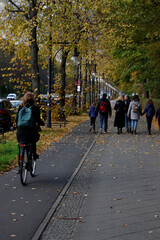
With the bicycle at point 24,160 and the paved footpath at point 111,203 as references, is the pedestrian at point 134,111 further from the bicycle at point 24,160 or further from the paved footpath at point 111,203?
the bicycle at point 24,160

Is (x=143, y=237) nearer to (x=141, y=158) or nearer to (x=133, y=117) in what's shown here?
(x=141, y=158)

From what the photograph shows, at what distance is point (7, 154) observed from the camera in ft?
39.5

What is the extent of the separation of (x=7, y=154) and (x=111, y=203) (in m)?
6.21

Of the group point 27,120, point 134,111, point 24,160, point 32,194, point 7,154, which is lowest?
point 7,154

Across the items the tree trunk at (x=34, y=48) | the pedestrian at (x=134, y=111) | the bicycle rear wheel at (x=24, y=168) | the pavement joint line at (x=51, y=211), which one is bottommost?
the pavement joint line at (x=51, y=211)

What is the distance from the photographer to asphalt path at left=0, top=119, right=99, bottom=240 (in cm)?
522

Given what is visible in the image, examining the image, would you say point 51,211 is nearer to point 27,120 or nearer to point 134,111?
point 27,120

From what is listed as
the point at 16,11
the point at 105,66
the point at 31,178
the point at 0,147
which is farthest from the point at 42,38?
the point at 105,66

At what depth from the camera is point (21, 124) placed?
307 inches

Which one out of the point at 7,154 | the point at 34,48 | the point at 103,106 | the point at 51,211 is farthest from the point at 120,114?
the point at 51,211

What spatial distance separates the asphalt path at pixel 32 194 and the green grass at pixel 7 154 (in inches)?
27.3

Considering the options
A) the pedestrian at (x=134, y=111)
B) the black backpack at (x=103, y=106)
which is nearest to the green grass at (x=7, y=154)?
the black backpack at (x=103, y=106)

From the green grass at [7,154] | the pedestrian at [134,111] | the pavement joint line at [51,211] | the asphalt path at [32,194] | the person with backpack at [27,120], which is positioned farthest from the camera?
the pedestrian at [134,111]

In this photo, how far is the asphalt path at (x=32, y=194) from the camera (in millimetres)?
5223
